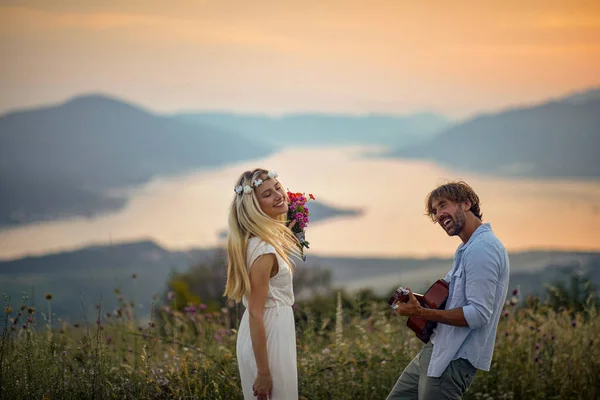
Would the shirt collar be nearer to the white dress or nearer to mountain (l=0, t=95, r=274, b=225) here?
the white dress

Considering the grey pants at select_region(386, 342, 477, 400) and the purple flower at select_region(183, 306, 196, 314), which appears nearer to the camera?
the grey pants at select_region(386, 342, 477, 400)

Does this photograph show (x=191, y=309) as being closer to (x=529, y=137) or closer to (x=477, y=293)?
(x=477, y=293)

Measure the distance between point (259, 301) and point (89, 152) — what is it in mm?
57104

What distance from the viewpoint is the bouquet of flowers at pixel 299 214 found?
→ 4.75 meters

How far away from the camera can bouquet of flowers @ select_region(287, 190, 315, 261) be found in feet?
15.6

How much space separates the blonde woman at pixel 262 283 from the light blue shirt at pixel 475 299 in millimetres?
838

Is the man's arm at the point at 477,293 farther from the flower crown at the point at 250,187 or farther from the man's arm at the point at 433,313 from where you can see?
the flower crown at the point at 250,187

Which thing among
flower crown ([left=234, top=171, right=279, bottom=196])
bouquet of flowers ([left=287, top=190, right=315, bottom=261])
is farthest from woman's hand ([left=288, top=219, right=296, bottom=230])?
flower crown ([left=234, top=171, right=279, bottom=196])

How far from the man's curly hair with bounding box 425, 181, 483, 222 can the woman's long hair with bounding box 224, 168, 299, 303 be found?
2.67ft

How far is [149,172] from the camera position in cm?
5206

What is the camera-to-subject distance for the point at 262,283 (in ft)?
13.8

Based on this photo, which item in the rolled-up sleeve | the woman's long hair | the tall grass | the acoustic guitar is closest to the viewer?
the rolled-up sleeve

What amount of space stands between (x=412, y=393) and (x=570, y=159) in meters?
49.7

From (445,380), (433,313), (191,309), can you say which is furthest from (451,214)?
(191,309)
